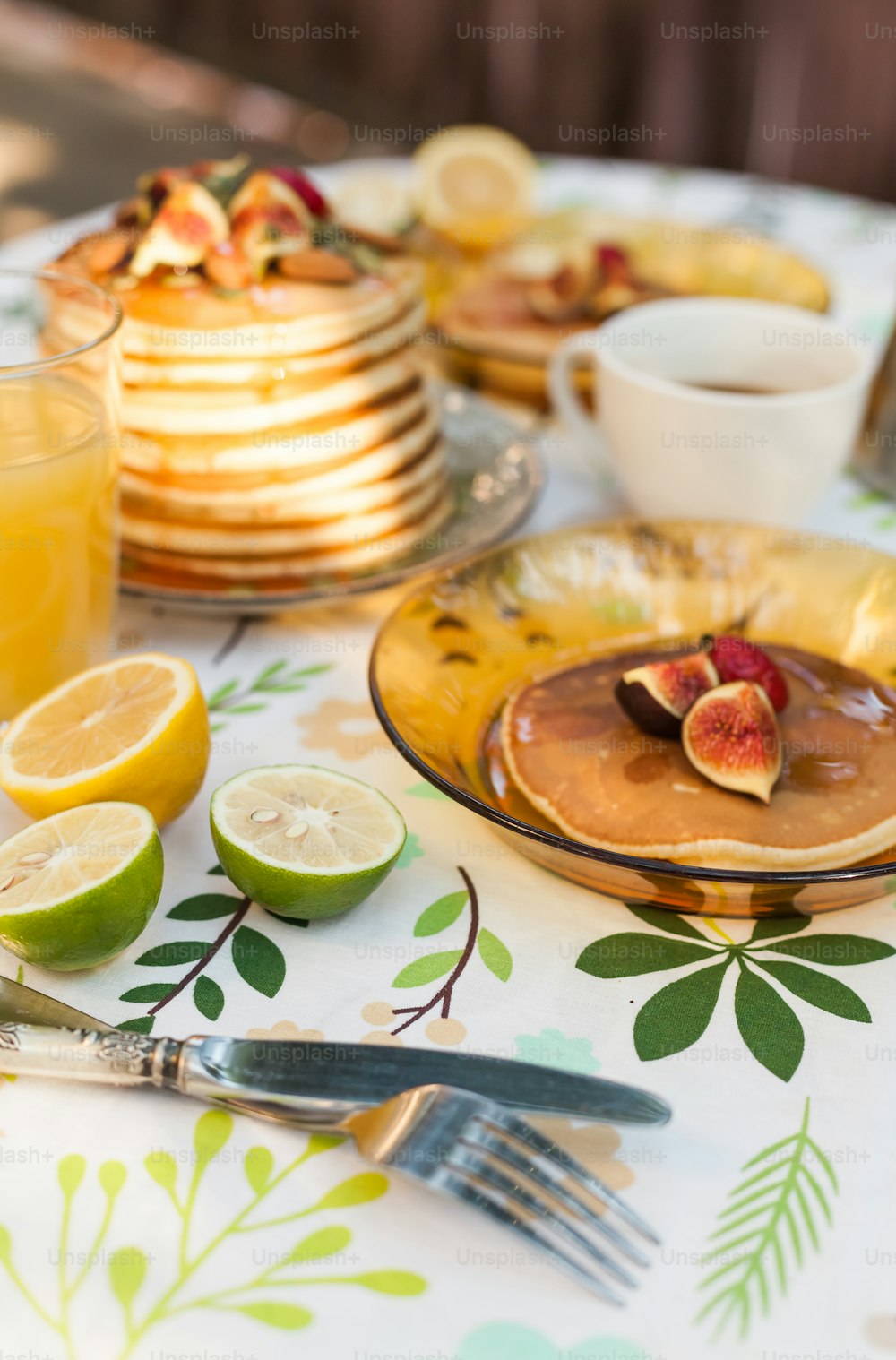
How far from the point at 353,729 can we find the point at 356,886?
32 centimetres

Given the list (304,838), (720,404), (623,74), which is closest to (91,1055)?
(304,838)

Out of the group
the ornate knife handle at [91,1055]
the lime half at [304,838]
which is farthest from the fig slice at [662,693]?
the ornate knife handle at [91,1055]

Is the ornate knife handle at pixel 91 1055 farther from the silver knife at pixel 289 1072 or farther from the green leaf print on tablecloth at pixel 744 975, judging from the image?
the green leaf print on tablecloth at pixel 744 975

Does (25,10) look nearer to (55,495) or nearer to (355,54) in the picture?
(355,54)

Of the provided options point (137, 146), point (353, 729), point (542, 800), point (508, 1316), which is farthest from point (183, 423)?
point (137, 146)

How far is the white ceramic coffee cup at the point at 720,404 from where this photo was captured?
4.81 ft

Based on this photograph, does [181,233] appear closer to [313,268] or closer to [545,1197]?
[313,268]

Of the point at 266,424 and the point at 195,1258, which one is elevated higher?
the point at 266,424

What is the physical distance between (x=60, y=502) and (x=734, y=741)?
0.67 m

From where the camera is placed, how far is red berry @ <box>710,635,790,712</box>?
1115 millimetres

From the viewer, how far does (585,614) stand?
138cm

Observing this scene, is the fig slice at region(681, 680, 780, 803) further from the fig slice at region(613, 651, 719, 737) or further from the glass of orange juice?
the glass of orange juice

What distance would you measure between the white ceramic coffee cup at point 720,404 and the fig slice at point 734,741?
1.66 ft

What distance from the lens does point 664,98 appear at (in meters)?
5.17
